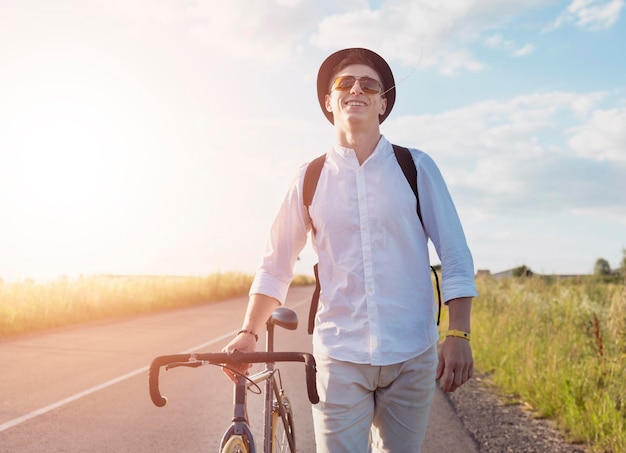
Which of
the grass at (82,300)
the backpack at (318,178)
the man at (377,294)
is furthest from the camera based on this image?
the grass at (82,300)

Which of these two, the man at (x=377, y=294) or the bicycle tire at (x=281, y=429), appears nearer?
the man at (x=377, y=294)

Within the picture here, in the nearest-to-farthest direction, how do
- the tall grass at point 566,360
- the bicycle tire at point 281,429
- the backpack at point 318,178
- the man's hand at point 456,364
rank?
the man's hand at point 456,364 < the backpack at point 318,178 < the bicycle tire at point 281,429 < the tall grass at point 566,360

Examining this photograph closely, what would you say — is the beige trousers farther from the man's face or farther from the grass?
the grass

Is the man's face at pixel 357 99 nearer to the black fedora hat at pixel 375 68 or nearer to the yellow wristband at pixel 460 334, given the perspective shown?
the black fedora hat at pixel 375 68

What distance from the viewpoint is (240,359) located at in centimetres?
229

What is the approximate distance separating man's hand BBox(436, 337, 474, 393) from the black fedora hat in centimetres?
111

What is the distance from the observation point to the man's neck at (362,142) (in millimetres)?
2920

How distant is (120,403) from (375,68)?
577 cm

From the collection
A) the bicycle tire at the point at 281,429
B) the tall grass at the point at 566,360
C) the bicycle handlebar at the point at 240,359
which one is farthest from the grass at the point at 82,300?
the bicycle handlebar at the point at 240,359

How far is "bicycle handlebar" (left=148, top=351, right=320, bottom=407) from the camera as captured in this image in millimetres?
2152

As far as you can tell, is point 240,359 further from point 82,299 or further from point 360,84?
point 82,299

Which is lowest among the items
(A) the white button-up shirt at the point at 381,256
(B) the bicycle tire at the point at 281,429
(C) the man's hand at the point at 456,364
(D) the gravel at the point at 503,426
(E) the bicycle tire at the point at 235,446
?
(D) the gravel at the point at 503,426

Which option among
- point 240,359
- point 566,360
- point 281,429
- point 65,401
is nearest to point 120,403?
point 65,401

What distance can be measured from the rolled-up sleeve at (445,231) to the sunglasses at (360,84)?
0.34 meters
